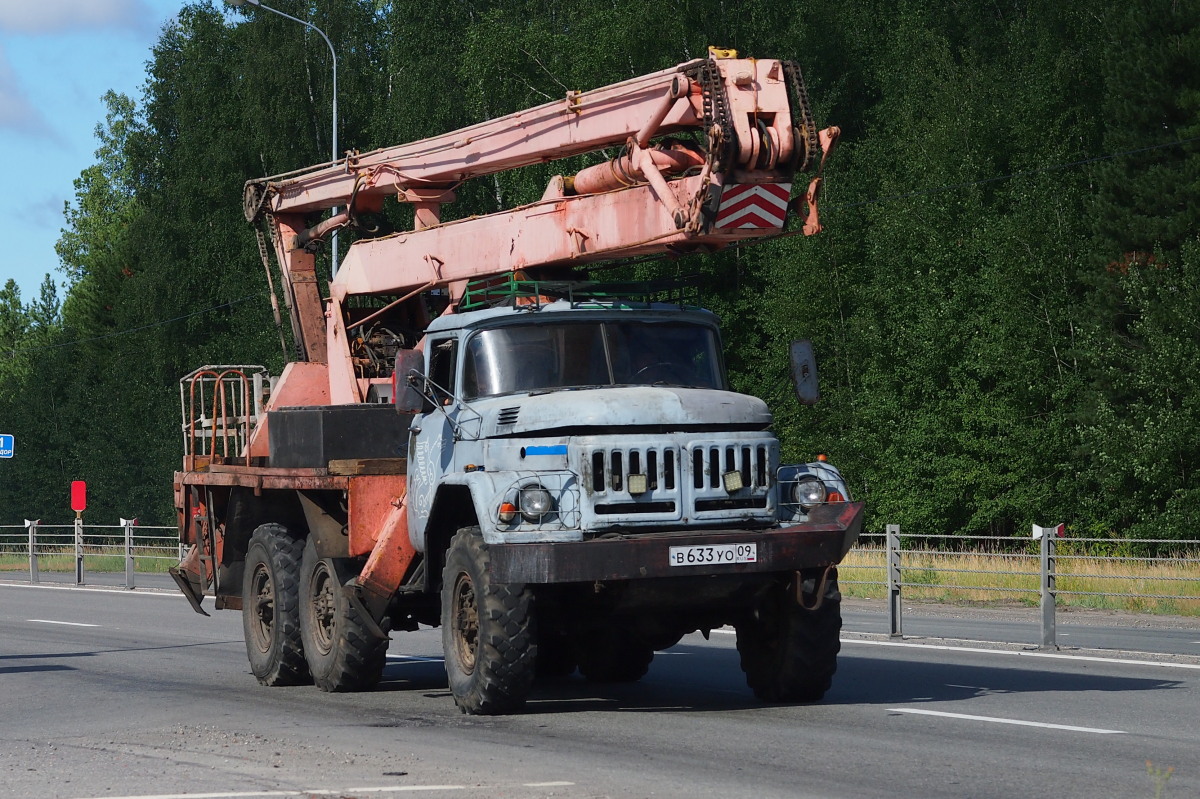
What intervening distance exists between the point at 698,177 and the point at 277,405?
6.37m

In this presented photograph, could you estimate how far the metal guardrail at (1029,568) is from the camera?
17.7m

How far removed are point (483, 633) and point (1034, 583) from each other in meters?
18.0

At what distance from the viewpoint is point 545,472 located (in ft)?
36.4

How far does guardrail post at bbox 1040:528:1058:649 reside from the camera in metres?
16.8

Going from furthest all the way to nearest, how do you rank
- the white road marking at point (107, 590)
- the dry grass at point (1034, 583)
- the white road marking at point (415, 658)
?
the white road marking at point (107, 590), the dry grass at point (1034, 583), the white road marking at point (415, 658)

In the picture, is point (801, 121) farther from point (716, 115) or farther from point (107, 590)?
point (107, 590)

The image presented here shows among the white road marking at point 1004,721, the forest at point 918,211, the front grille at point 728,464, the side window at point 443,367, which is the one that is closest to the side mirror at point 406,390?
the side window at point 443,367

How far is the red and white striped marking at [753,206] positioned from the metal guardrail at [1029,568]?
6.26 metres

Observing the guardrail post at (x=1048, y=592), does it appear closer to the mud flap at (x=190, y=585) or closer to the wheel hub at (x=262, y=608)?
the wheel hub at (x=262, y=608)

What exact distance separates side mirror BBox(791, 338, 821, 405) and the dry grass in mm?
9515

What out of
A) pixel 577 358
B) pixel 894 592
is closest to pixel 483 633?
pixel 577 358

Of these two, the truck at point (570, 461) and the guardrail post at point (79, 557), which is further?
the guardrail post at point (79, 557)

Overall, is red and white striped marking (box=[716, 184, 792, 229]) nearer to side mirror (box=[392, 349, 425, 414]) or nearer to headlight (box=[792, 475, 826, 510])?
headlight (box=[792, 475, 826, 510])

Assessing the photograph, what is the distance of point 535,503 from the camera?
11.0m
